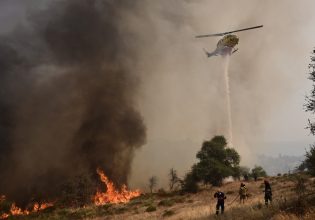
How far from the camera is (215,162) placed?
60.9 m

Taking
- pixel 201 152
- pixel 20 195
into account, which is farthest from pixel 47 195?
pixel 201 152

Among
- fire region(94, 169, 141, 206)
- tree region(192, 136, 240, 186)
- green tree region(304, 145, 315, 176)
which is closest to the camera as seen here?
green tree region(304, 145, 315, 176)

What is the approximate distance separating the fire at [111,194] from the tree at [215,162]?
15975mm

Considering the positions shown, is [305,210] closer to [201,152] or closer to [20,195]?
[201,152]

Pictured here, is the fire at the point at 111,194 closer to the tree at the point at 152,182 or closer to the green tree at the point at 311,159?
the tree at the point at 152,182

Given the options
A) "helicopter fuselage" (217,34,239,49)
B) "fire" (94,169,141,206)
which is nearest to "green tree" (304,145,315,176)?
"helicopter fuselage" (217,34,239,49)

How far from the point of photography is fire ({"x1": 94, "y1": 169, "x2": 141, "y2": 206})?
67.0m

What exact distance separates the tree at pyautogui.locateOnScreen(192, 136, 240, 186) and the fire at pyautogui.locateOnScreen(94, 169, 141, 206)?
52.4 feet

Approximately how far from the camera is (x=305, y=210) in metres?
15.0

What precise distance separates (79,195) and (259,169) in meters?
47.0

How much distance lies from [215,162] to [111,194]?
26.4 metres

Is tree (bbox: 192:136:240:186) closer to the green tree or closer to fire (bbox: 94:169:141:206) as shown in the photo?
fire (bbox: 94:169:141:206)

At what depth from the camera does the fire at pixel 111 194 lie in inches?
2639

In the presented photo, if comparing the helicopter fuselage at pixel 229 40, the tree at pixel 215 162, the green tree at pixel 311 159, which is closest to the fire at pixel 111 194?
the tree at pixel 215 162
